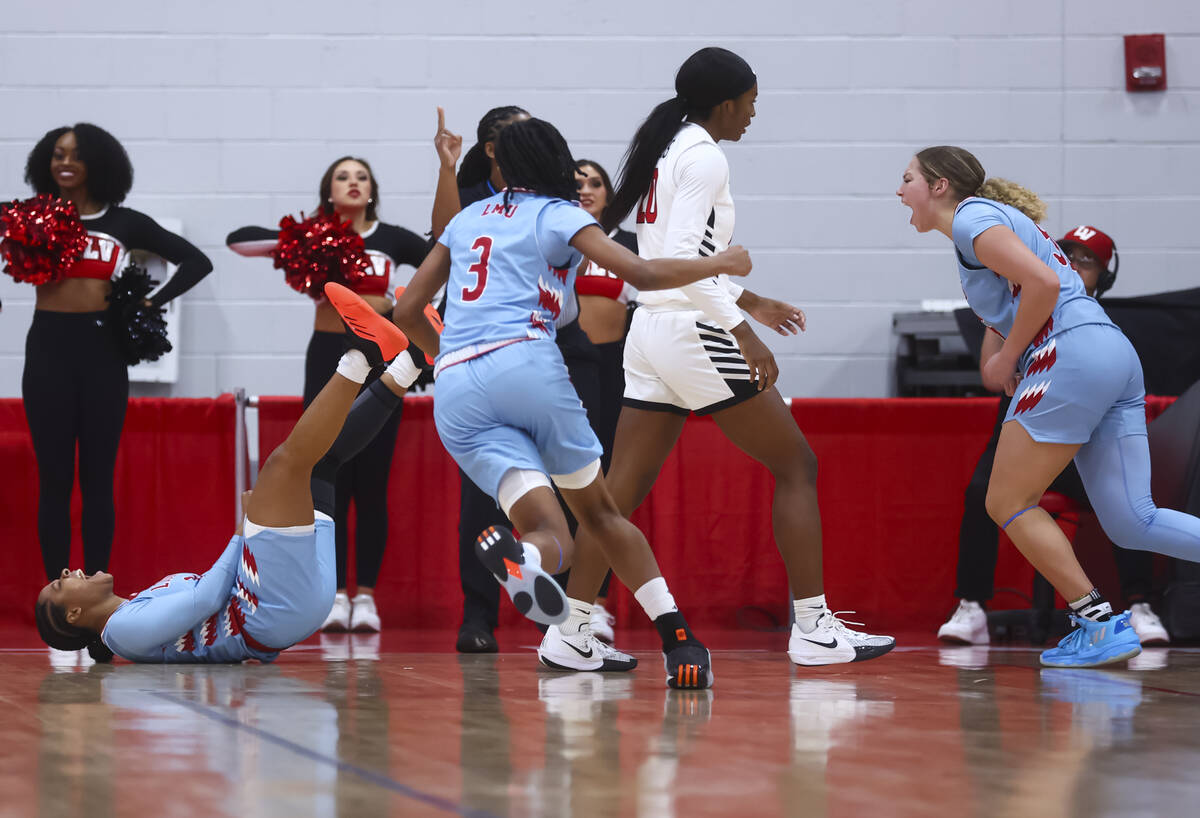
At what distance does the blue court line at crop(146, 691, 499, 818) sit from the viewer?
1.85 metres

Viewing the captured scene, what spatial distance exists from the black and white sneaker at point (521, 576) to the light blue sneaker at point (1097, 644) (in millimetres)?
1574

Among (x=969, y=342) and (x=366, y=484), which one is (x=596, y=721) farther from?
(x=969, y=342)

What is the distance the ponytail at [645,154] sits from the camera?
3.56 meters

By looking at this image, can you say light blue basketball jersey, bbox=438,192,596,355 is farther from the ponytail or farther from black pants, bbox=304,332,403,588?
black pants, bbox=304,332,403,588

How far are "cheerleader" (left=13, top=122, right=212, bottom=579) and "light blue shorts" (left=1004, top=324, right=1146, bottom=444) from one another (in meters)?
3.06

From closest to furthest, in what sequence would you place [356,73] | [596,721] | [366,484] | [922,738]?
[922,738]
[596,721]
[366,484]
[356,73]

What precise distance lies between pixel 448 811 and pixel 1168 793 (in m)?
1.00

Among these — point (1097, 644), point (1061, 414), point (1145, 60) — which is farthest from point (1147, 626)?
point (1145, 60)

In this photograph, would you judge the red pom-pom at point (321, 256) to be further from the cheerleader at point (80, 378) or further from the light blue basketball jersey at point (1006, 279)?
the light blue basketball jersey at point (1006, 279)

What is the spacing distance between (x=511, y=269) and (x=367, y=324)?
53 centimetres

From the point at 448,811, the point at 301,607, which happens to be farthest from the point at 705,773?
the point at 301,607

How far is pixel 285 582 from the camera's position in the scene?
3582 mm

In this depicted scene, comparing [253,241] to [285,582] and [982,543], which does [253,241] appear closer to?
[285,582]

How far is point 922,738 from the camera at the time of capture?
2.45 meters
